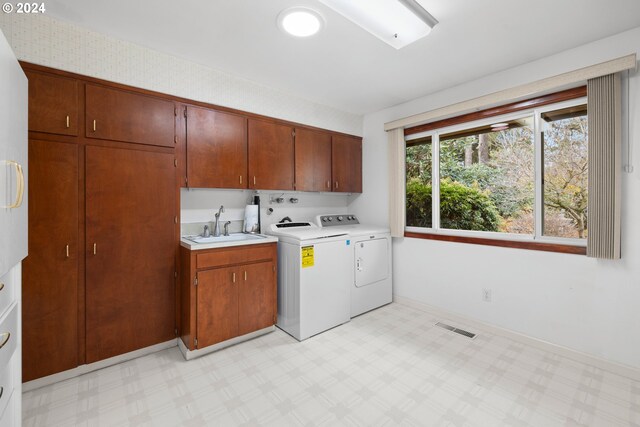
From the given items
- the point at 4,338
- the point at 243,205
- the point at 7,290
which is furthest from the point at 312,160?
the point at 4,338

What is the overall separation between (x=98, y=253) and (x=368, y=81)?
2.89 meters

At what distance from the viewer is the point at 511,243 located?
270cm

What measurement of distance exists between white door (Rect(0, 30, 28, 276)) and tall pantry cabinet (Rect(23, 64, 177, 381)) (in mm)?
767

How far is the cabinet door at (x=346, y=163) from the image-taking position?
3.72m

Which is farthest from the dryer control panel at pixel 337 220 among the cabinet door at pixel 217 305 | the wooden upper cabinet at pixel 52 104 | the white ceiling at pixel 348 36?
the wooden upper cabinet at pixel 52 104

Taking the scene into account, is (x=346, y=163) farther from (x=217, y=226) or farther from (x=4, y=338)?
(x=4, y=338)

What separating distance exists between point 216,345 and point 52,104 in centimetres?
221

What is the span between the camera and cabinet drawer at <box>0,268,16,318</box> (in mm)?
1147

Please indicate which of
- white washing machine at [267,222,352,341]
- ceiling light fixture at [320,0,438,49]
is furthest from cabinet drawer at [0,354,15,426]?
ceiling light fixture at [320,0,438,49]

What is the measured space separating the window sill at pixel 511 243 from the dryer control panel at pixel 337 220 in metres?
0.84

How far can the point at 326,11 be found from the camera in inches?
72.7

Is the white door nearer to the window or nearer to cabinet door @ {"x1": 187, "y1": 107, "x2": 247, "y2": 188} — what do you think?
cabinet door @ {"x1": 187, "y1": 107, "x2": 247, "y2": 188}

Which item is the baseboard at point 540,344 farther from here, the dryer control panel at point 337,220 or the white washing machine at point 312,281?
the dryer control panel at point 337,220

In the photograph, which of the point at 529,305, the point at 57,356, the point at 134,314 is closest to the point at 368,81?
the point at 529,305
